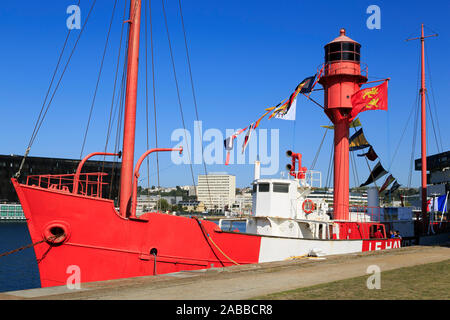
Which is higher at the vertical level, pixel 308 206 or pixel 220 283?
pixel 308 206

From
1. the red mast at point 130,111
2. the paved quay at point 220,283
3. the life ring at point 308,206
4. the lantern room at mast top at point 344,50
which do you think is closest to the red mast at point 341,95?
the lantern room at mast top at point 344,50

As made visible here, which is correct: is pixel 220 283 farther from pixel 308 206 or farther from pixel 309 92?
pixel 309 92

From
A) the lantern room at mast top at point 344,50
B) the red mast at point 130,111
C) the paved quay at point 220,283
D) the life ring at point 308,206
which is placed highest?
the lantern room at mast top at point 344,50

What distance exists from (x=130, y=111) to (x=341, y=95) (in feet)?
46.1

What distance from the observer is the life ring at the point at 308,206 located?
Answer: 2227cm

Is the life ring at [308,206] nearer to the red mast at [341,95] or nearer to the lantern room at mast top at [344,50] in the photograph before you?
the red mast at [341,95]

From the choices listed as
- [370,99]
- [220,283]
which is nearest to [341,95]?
[370,99]

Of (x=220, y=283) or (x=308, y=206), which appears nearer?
(x=220, y=283)

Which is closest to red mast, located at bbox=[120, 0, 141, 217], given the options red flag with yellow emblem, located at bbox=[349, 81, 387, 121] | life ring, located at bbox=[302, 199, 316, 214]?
life ring, located at bbox=[302, 199, 316, 214]

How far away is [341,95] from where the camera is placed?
1026 inches

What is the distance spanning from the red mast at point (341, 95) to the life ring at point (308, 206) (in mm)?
4129

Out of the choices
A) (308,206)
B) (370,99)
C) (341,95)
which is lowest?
(308,206)

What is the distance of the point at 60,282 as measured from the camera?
14.7 meters
